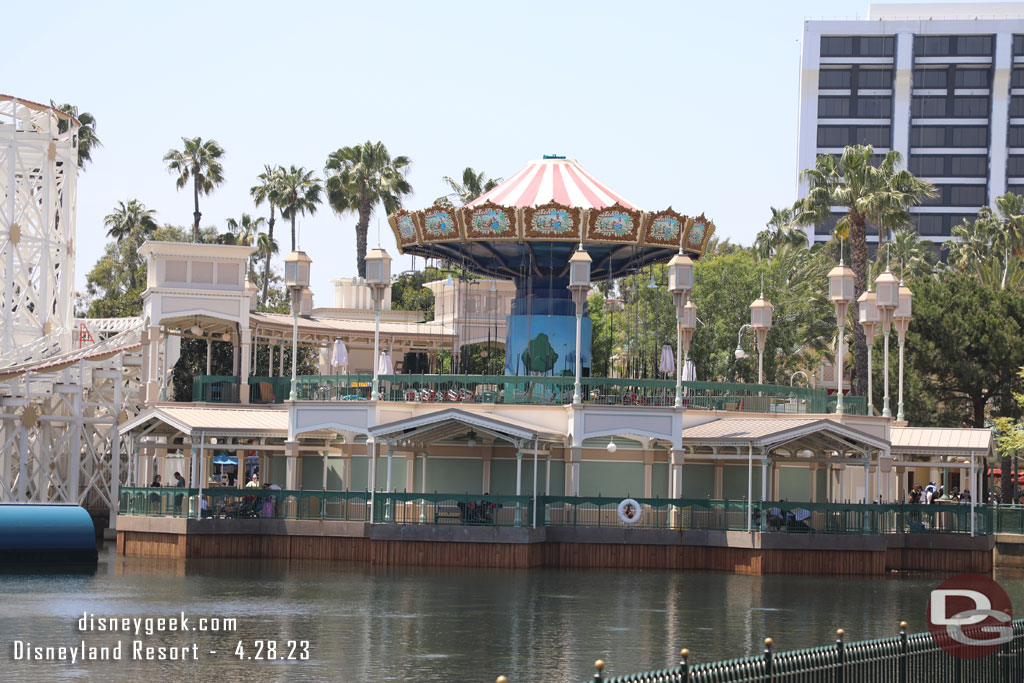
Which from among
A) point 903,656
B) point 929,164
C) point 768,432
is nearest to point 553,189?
point 768,432

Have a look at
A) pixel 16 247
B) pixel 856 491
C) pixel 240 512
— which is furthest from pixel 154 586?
pixel 16 247

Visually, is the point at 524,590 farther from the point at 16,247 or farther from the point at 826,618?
the point at 16,247

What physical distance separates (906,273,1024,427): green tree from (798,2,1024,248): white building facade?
6868cm

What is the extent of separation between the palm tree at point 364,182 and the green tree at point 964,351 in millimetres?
29308

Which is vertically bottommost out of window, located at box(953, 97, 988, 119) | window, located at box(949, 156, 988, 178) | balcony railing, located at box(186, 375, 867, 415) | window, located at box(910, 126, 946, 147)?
balcony railing, located at box(186, 375, 867, 415)

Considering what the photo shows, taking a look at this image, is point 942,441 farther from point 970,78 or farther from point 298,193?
point 970,78

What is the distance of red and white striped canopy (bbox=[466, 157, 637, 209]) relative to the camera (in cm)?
5069

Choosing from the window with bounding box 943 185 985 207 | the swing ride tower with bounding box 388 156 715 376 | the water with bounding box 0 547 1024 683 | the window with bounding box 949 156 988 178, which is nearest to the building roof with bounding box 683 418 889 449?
the water with bounding box 0 547 1024 683

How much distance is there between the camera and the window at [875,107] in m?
136

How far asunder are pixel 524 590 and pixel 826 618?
24.5ft

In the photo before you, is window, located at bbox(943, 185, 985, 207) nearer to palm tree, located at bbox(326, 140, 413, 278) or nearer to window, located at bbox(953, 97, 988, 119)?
window, located at bbox(953, 97, 988, 119)

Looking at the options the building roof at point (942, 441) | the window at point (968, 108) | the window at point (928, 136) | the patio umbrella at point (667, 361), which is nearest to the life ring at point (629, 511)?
the building roof at point (942, 441)

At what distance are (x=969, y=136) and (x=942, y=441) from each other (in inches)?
3618

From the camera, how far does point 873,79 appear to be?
137 m
